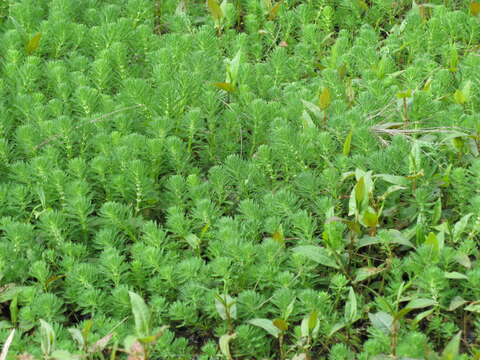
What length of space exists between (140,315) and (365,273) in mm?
954

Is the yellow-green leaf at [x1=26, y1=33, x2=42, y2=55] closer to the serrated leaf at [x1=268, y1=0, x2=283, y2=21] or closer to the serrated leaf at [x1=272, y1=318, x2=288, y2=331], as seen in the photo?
the serrated leaf at [x1=268, y1=0, x2=283, y2=21]

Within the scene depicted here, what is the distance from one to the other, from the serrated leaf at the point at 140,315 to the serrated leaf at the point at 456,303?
1.16 m

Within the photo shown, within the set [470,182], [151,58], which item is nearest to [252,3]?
[151,58]

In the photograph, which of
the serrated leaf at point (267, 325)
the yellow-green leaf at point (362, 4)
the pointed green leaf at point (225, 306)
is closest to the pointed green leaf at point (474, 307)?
the serrated leaf at point (267, 325)

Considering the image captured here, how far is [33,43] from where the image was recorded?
451 cm

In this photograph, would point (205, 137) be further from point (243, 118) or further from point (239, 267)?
point (239, 267)

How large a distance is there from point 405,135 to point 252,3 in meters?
1.81

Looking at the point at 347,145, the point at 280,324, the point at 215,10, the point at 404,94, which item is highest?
the point at 215,10

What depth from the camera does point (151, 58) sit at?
4.40 m

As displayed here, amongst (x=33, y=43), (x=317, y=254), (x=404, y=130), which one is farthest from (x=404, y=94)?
(x=33, y=43)

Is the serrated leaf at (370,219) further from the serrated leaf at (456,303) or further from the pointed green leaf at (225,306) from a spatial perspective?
the pointed green leaf at (225,306)

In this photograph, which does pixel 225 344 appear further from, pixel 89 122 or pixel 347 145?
pixel 89 122

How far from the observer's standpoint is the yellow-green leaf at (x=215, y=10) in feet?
16.0

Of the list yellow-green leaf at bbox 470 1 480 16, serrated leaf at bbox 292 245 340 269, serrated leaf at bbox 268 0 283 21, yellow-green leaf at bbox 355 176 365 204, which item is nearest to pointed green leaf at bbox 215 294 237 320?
serrated leaf at bbox 292 245 340 269
